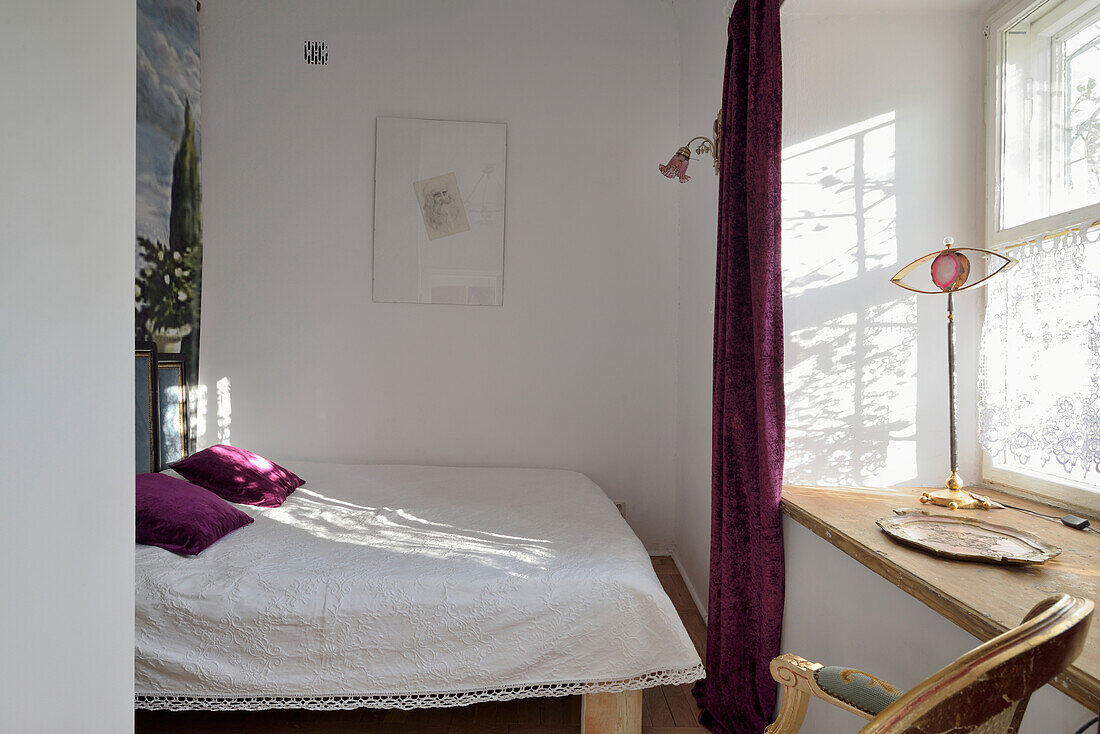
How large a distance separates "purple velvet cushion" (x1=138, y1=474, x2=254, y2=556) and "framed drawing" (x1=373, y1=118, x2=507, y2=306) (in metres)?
1.55

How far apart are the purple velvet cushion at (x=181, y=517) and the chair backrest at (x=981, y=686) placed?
1983mm

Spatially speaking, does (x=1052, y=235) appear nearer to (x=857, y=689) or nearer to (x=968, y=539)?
(x=968, y=539)

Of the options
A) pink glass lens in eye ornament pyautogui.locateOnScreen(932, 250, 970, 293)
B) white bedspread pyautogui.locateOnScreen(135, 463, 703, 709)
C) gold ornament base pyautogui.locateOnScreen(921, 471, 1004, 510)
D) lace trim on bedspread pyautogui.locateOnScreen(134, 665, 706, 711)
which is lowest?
lace trim on bedspread pyautogui.locateOnScreen(134, 665, 706, 711)

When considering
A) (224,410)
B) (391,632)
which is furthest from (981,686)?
(224,410)

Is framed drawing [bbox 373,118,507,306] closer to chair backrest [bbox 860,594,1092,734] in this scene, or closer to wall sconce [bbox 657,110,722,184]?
wall sconce [bbox 657,110,722,184]

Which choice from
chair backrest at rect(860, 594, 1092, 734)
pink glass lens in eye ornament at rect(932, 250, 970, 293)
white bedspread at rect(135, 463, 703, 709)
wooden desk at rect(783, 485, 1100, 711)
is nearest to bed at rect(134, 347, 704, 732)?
white bedspread at rect(135, 463, 703, 709)

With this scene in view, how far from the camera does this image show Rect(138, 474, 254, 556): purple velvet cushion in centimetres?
191

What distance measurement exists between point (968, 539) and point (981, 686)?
955 mm

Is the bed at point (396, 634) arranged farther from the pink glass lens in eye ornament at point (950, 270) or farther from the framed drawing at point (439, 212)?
the framed drawing at point (439, 212)

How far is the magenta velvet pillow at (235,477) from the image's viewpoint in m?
2.48

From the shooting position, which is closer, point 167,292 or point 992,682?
point 992,682

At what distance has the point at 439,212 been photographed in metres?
3.41

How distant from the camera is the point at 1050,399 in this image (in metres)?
1.52

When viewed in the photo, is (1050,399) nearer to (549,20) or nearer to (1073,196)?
(1073,196)
